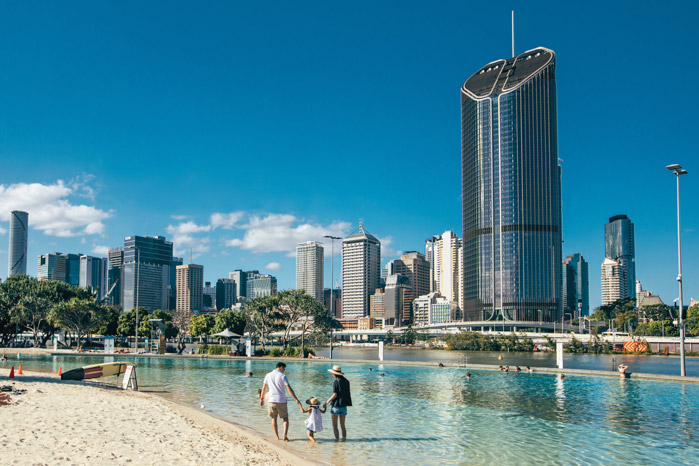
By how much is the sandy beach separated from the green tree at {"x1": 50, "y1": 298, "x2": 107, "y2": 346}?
69194 mm

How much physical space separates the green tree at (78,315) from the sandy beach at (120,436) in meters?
69.2

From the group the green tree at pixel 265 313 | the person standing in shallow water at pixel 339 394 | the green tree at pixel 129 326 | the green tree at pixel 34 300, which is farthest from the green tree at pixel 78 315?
the person standing in shallow water at pixel 339 394

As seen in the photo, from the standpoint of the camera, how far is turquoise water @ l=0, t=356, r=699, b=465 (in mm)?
15664

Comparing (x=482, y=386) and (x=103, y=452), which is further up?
(x=103, y=452)

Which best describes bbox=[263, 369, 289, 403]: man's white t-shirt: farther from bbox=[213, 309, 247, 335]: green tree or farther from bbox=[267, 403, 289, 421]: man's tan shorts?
bbox=[213, 309, 247, 335]: green tree

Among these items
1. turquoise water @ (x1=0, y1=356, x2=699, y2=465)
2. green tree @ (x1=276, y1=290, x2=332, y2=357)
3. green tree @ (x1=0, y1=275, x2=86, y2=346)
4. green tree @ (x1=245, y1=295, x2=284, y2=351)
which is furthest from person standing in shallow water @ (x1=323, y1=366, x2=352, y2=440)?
green tree @ (x1=0, y1=275, x2=86, y2=346)

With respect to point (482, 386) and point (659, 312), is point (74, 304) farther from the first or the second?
point (659, 312)

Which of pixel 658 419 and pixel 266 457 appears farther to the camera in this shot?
pixel 658 419

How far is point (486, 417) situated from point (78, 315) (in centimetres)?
8082

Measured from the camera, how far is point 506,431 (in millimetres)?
19047

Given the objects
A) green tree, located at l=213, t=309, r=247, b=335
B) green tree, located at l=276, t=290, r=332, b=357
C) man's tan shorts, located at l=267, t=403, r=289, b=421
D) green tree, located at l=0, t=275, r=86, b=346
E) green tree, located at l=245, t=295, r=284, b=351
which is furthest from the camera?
green tree, located at l=213, t=309, r=247, b=335

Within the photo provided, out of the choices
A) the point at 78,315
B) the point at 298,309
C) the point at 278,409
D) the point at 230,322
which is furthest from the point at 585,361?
the point at 278,409

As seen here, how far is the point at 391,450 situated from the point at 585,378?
A: 92.6ft

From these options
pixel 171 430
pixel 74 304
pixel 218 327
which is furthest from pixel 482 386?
pixel 218 327
